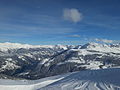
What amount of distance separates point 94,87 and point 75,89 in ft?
6.46

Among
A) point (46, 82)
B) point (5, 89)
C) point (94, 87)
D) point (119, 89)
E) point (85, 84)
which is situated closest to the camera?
point (119, 89)

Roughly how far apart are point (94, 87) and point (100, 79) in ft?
8.88

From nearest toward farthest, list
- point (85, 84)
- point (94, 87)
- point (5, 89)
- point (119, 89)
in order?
point (119, 89), point (94, 87), point (85, 84), point (5, 89)

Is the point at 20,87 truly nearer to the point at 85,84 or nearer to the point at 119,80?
the point at 85,84

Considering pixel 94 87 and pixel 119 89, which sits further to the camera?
pixel 94 87

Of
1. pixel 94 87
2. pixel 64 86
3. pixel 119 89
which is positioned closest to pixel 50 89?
pixel 64 86

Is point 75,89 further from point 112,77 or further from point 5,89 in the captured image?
point 5,89

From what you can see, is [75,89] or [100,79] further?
[100,79]

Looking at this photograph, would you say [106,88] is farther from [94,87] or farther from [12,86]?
[12,86]

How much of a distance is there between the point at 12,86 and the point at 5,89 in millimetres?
1037

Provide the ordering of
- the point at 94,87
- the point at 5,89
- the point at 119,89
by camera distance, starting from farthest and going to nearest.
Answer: the point at 5,89
the point at 94,87
the point at 119,89

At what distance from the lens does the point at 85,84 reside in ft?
65.5

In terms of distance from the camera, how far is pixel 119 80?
19.6 metres

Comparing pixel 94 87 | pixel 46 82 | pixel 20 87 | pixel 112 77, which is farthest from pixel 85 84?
pixel 20 87
